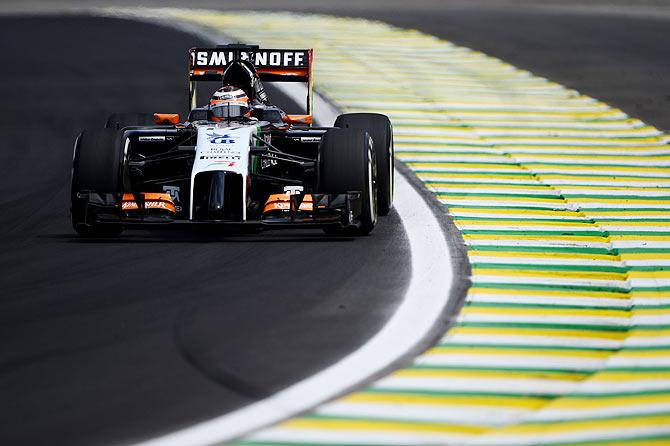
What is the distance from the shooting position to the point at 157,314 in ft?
32.1

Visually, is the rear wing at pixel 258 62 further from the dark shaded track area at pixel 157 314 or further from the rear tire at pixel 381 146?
the dark shaded track area at pixel 157 314

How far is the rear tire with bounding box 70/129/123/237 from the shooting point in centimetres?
1259

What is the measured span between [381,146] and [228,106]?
1.55m

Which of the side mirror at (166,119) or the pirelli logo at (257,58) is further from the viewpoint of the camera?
the pirelli logo at (257,58)

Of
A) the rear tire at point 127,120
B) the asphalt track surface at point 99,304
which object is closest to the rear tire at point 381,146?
the asphalt track surface at point 99,304

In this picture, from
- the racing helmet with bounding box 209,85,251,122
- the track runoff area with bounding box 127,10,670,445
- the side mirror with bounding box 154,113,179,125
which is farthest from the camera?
the side mirror with bounding box 154,113,179,125

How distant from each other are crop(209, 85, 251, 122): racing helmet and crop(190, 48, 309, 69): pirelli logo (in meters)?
1.82

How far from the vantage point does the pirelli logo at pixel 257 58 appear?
1571 centimetres

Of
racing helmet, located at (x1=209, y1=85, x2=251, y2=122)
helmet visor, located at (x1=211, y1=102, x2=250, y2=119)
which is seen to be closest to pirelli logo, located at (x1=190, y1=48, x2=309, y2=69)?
racing helmet, located at (x1=209, y1=85, x2=251, y2=122)

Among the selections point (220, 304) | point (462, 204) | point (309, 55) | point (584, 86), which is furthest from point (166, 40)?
point (220, 304)

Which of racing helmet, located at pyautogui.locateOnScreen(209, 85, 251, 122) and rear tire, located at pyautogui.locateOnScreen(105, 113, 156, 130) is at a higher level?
A: racing helmet, located at pyautogui.locateOnScreen(209, 85, 251, 122)

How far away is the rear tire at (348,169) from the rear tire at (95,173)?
1825 mm

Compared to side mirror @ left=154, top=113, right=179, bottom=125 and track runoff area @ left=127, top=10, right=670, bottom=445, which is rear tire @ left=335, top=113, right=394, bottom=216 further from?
side mirror @ left=154, top=113, right=179, bottom=125

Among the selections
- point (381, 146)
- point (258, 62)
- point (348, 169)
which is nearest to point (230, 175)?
point (348, 169)
